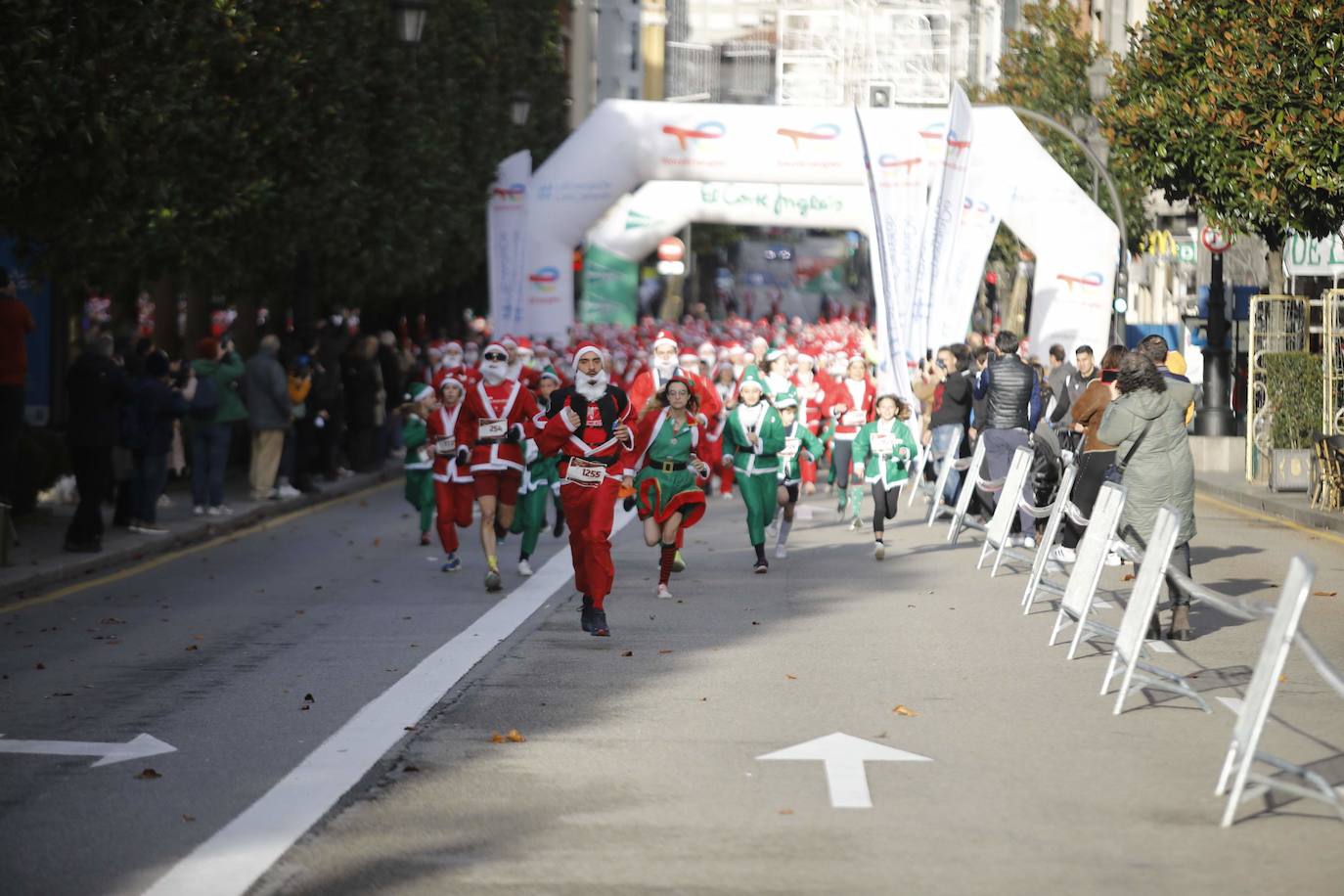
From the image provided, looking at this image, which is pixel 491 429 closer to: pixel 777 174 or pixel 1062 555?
pixel 1062 555

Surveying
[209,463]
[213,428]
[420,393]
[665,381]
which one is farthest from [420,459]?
[209,463]

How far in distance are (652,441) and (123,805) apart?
8156 mm

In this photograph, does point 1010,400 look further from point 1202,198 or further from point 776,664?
point 776,664

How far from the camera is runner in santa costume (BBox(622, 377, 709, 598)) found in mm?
15461

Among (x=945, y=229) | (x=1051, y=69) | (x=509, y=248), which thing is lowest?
(x=509, y=248)

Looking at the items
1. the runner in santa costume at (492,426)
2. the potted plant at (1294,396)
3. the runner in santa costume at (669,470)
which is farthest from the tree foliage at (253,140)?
the potted plant at (1294,396)

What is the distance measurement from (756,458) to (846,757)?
8.63 metres

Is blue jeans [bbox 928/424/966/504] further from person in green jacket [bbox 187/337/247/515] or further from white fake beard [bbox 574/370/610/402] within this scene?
white fake beard [bbox 574/370/610/402]

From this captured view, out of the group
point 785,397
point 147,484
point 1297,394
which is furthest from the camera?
point 1297,394

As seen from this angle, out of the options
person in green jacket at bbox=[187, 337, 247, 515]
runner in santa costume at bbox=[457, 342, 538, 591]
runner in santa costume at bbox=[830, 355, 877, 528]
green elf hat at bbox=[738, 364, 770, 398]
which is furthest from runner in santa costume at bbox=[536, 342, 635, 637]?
person in green jacket at bbox=[187, 337, 247, 515]

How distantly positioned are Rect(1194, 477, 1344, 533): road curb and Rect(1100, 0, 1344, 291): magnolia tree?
2.94 m

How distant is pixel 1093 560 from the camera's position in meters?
11.2

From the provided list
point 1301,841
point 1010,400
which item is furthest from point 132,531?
point 1301,841

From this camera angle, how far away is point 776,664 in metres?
11.6
